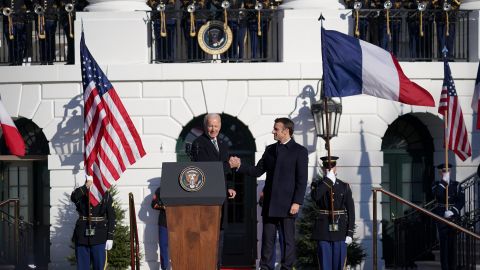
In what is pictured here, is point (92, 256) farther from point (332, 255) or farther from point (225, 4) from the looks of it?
point (225, 4)

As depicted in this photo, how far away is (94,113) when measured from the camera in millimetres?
21828

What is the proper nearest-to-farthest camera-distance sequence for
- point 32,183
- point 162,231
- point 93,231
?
1. point 93,231
2. point 162,231
3. point 32,183

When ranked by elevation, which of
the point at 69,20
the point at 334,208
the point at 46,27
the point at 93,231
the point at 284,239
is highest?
the point at 69,20

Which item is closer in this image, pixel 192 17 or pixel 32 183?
pixel 192 17

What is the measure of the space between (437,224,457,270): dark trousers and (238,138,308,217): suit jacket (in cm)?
562

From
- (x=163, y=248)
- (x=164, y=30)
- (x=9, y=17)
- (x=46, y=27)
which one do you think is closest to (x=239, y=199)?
(x=163, y=248)

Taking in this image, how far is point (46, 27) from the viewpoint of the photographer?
87.1 ft

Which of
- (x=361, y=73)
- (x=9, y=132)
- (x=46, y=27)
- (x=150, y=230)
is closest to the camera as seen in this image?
(x=361, y=73)

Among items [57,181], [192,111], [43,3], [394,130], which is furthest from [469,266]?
[43,3]

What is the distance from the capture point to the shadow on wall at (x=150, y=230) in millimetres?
25469

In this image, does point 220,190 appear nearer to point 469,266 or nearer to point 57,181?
point 469,266

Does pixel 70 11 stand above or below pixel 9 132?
above

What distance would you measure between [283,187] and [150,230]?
709 cm

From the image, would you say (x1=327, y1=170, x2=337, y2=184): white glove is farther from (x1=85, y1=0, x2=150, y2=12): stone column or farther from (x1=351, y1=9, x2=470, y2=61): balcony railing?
(x1=85, y1=0, x2=150, y2=12): stone column
